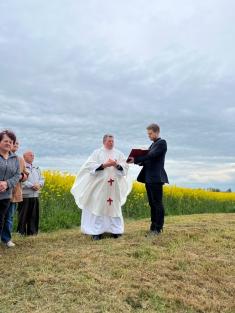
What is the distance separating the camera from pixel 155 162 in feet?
29.9

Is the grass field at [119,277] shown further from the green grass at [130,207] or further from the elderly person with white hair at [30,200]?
the green grass at [130,207]

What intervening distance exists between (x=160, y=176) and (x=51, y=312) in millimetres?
4194

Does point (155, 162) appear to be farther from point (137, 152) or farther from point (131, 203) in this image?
point (131, 203)

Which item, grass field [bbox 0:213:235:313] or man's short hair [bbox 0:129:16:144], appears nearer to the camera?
grass field [bbox 0:213:235:313]

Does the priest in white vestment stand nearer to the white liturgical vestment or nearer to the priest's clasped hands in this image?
the white liturgical vestment

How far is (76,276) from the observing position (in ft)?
20.5

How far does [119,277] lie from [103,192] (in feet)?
10.4

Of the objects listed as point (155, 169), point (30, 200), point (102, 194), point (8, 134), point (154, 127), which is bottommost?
point (30, 200)

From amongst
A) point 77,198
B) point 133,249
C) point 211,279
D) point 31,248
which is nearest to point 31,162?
point 77,198

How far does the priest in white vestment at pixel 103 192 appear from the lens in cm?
936

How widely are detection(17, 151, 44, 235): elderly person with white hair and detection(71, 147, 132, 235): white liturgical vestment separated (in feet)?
3.62

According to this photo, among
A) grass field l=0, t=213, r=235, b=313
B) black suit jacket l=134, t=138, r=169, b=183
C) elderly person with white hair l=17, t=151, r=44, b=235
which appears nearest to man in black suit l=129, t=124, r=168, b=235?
black suit jacket l=134, t=138, r=169, b=183

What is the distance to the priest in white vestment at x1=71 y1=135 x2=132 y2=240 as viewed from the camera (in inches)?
368

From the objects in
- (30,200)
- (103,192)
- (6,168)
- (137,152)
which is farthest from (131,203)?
(6,168)
